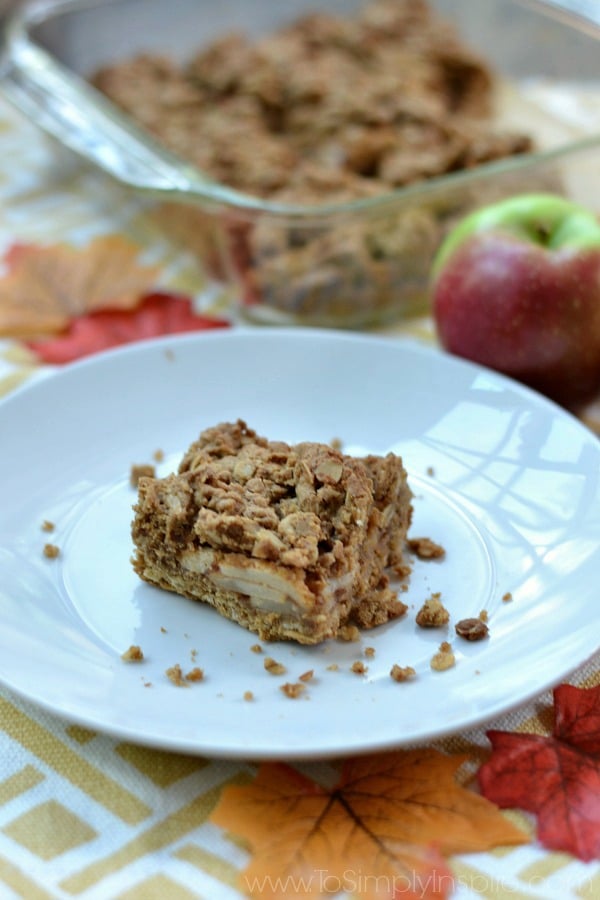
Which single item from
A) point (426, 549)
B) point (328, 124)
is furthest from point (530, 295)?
point (328, 124)

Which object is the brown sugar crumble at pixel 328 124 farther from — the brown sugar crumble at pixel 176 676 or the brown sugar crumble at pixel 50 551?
the brown sugar crumble at pixel 176 676

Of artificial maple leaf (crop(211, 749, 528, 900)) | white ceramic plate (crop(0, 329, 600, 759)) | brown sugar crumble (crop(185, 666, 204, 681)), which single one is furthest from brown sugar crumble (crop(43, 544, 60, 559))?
artificial maple leaf (crop(211, 749, 528, 900))

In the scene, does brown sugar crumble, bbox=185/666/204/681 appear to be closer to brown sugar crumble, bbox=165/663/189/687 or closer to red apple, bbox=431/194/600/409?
brown sugar crumble, bbox=165/663/189/687

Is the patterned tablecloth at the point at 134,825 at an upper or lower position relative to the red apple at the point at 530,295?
lower

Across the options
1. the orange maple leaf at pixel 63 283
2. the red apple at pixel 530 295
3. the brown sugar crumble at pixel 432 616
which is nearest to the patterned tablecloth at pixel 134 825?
the brown sugar crumble at pixel 432 616

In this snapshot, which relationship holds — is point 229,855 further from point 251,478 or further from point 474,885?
point 251,478

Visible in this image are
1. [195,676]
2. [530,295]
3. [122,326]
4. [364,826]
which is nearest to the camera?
[364,826]

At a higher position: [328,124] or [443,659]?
[443,659]

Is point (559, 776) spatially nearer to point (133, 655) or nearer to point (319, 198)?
point (133, 655)
